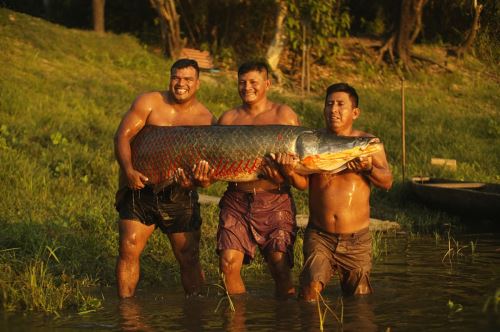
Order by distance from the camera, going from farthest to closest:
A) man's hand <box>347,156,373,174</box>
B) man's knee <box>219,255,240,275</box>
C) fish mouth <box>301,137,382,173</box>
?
man's knee <box>219,255,240,275</box> → man's hand <box>347,156,373,174</box> → fish mouth <box>301,137,382,173</box>

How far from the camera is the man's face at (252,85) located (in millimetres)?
6242

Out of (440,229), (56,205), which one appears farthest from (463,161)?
(56,205)

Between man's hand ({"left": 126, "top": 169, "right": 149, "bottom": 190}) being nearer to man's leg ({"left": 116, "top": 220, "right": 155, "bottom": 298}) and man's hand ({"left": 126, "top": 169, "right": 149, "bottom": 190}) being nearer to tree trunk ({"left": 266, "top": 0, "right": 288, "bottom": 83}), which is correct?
man's leg ({"left": 116, "top": 220, "right": 155, "bottom": 298})

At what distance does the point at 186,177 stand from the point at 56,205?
3941mm

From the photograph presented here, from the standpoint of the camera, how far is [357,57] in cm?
2181

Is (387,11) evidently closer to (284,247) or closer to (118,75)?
(118,75)

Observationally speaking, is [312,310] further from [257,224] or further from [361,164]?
[361,164]

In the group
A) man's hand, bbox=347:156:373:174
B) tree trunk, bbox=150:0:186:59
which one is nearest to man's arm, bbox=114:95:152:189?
man's hand, bbox=347:156:373:174

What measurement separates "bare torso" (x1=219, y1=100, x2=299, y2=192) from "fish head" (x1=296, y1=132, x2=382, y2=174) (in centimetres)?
52

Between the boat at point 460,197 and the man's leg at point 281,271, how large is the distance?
4.94 metres

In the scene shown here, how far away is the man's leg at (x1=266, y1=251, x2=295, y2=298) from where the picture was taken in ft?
20.7

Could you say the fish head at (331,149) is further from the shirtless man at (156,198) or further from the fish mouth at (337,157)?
the shirtless man at (156,198)

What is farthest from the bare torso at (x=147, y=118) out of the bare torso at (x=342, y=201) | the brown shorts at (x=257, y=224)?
the bare torso at (x=342, y=201)

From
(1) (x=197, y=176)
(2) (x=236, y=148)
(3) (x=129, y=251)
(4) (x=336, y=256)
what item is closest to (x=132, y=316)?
(3) (x=129, y=251)
